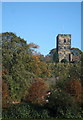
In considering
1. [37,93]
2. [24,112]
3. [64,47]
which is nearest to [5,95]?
[24,112]

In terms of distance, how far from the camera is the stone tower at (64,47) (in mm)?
20006

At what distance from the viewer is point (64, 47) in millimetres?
22578

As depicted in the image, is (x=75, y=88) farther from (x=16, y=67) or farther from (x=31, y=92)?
(x=16, y=67)

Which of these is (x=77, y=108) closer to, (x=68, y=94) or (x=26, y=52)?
(x=68, y=94)

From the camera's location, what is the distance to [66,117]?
7.62 m

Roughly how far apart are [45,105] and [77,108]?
107 centimetres

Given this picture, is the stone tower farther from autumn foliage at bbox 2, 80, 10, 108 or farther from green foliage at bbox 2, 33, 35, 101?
autumn foliage at bbox 2, 80, 10, 108

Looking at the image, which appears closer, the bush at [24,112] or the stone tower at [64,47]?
the bush at [24,112]

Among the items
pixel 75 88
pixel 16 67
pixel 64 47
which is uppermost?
pixel 64 47

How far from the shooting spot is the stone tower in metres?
20.0

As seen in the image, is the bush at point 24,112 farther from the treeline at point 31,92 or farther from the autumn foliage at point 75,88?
the autumn foliage at point 75,88

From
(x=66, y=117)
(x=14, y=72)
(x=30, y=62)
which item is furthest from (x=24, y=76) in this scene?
(x=66, y=117)

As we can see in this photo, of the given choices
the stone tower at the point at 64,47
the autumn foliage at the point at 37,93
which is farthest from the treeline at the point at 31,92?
the stone tower at the point at 64,47

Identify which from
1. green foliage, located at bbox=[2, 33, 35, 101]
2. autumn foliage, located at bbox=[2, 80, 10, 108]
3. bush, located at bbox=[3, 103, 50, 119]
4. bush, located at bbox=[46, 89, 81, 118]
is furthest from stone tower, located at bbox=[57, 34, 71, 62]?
bush, located at bbox=[3, 103, 50, 119]
